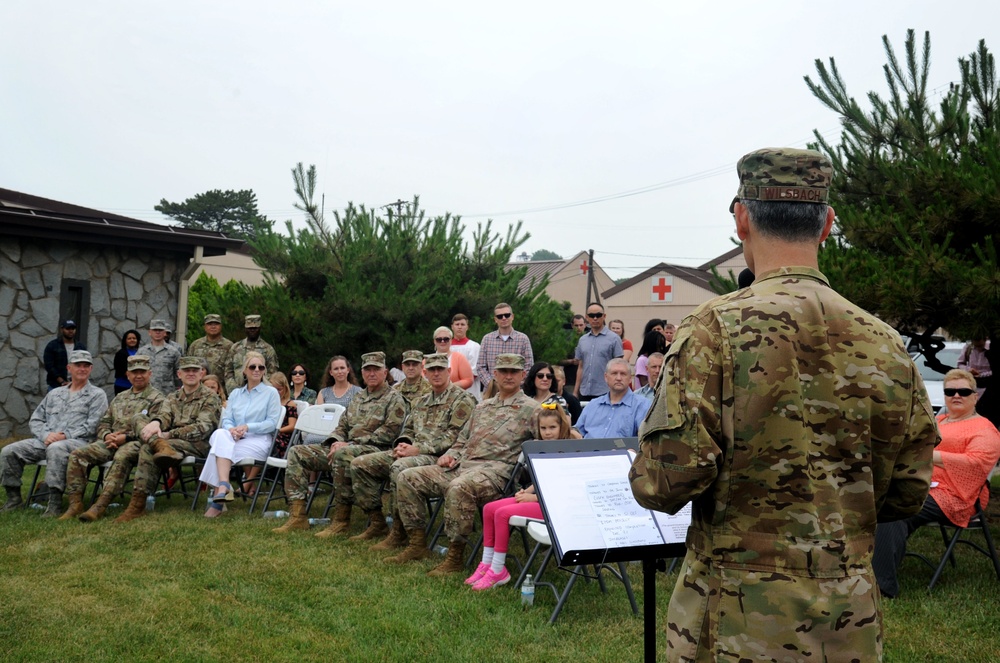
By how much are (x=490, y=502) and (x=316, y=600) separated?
4.57 ft

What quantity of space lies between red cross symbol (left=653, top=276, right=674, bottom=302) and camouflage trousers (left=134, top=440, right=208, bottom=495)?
33372 mm

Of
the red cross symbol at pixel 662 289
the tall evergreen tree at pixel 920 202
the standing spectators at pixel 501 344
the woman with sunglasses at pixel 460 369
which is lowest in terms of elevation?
the woman with sunglasses at pixel 460 369

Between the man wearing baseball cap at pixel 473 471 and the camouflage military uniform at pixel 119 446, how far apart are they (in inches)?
128

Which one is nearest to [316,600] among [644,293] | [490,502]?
[490,502]

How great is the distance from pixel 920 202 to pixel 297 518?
5.72 meters

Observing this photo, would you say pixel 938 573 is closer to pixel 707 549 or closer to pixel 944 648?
pixel 944 648

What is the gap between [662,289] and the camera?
40562 millimetres

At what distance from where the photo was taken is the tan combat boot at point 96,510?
26.2ft

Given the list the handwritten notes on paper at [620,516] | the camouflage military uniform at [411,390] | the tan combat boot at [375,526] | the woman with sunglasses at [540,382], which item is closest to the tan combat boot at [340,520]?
the tan combat boot at [375,526]

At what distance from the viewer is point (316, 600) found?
17.7ft

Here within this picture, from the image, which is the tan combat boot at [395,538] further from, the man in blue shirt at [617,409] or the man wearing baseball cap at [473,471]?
the man in blue shirt at [617,409]

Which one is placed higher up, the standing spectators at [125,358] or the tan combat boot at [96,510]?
the standing spectators at [125,358]

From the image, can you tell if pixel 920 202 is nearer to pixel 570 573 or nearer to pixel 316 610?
pixel 570 573

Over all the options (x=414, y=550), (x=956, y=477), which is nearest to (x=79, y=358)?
(x=414, y=550)
